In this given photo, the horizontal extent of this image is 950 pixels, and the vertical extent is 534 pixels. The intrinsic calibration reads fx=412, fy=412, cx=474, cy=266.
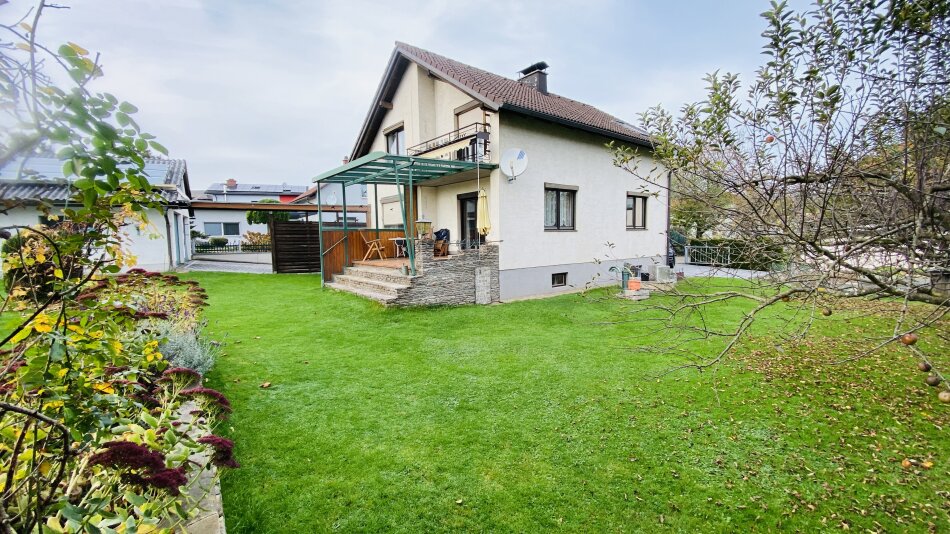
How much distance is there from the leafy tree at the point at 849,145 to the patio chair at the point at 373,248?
12.1 meters

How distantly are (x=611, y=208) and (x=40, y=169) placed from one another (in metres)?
15.3

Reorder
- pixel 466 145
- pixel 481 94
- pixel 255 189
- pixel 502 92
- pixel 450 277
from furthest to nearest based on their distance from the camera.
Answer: pixel 255 189 < pixel 502 92 < pixel 466 145 < pixel 481 94 < pixel 450 277

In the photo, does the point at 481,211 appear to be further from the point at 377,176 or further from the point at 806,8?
the point at 806,8

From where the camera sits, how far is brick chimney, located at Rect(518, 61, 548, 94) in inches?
629

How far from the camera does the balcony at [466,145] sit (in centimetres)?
1118

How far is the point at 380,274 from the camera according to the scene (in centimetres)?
1169

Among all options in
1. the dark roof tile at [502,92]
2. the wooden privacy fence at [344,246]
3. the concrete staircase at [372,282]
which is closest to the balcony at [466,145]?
the dark roof tile at [502,92]

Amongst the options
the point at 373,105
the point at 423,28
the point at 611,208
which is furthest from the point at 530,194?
the point at 373,105

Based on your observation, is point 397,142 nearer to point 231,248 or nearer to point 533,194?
point 533,194

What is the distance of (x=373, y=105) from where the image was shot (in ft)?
51.4

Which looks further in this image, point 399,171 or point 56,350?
point 399,171

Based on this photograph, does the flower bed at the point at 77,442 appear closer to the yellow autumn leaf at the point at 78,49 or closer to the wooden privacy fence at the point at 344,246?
the yellow autumn leaf at the point at 78,49

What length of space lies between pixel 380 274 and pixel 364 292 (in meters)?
0.76

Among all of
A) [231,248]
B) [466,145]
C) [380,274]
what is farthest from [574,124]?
[231,248]
